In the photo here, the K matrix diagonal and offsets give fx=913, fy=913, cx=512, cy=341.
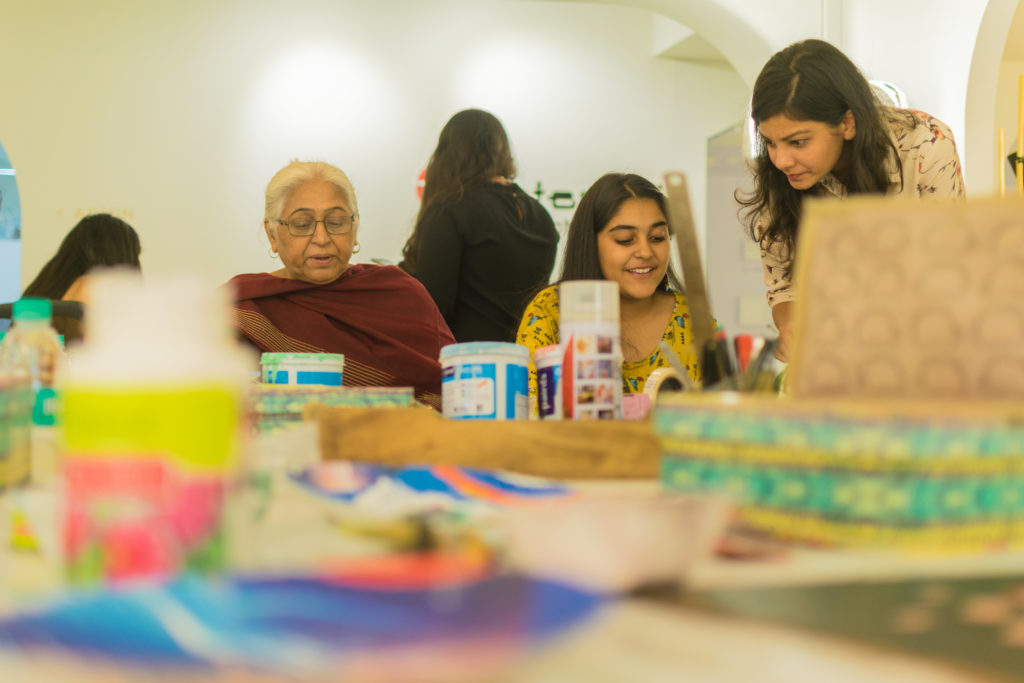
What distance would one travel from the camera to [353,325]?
192 cm

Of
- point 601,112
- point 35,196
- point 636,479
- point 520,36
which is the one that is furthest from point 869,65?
point 35,196

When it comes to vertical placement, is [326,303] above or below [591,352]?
above

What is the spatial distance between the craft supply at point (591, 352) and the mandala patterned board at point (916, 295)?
1.32ft

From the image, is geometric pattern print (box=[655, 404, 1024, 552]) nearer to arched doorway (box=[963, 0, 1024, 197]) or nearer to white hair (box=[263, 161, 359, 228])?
white hair (box=[263, 161, 359, 228])

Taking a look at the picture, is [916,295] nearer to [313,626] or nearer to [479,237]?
[313,626]

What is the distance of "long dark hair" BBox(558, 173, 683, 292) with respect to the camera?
6.02 ft

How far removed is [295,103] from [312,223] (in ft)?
9.10

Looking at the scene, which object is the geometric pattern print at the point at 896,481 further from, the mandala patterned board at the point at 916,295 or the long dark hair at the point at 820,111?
the long dark hair at the point at 820,111

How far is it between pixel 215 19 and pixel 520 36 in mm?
1491

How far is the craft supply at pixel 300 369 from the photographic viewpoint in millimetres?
1159

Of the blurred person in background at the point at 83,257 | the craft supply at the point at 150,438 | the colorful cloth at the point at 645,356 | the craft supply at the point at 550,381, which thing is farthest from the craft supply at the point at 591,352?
the blurred person in background at the point at 83,257

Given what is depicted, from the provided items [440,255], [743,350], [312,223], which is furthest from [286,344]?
[743,350]

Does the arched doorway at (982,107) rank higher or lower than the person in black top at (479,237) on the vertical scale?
higher

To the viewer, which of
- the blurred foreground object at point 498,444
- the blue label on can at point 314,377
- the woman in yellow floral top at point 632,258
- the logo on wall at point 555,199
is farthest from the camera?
the logo on wall at point 555,199
